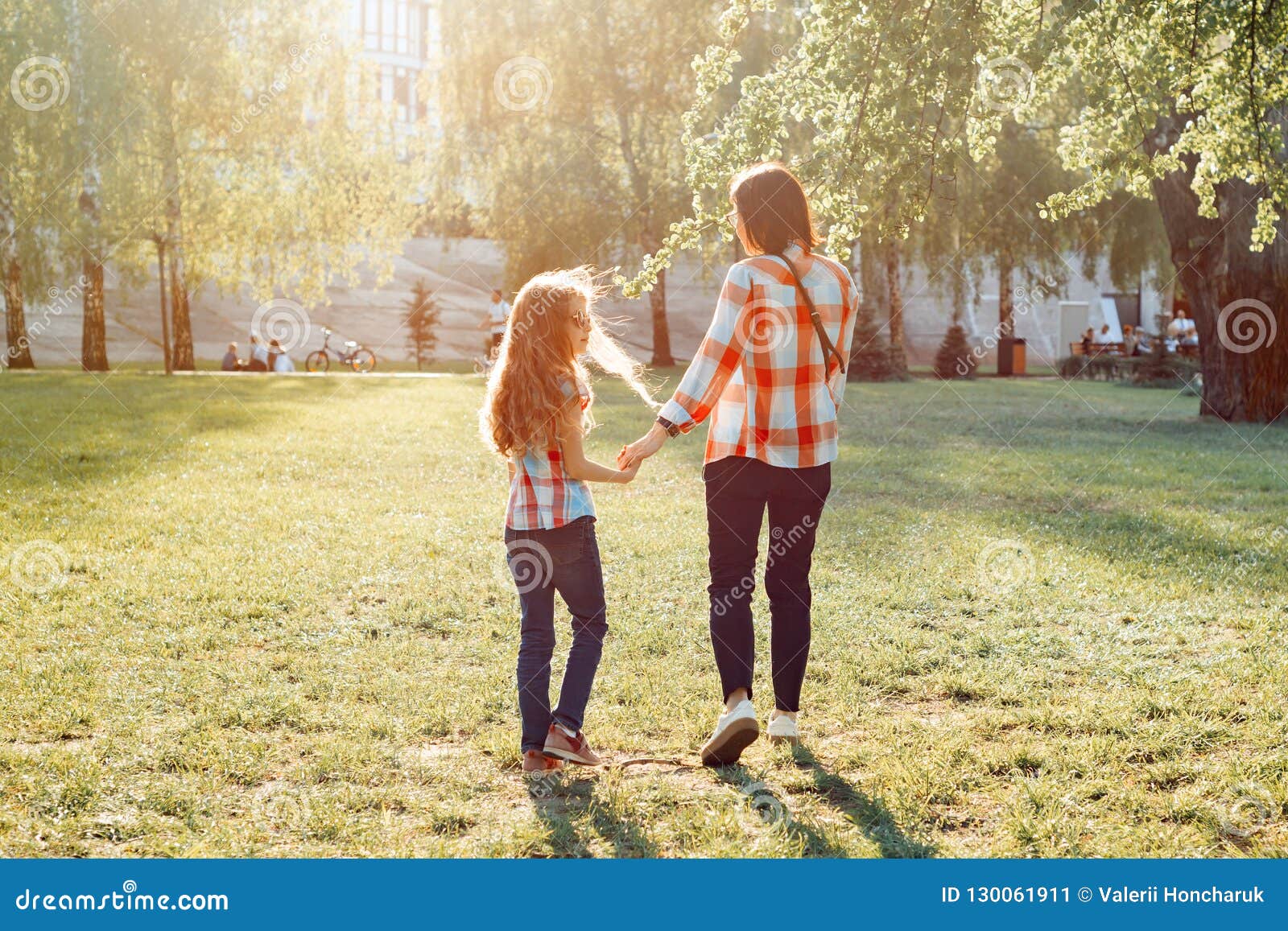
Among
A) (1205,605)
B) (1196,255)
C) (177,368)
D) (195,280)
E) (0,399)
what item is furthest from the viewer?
(177,368)

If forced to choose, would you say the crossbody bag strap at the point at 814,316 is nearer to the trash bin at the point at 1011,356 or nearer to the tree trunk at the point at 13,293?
the tree trunk at the point at 13,293

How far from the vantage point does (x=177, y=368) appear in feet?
92.6

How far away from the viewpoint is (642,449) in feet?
13.0

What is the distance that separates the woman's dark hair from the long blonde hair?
0.64m

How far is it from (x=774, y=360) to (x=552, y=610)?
1132 mm

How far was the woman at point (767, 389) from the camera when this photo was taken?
13.0 ft

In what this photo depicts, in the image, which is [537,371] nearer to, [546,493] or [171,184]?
[546,493]

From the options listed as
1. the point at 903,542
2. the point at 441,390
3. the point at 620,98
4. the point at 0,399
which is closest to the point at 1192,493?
the point at 903,542

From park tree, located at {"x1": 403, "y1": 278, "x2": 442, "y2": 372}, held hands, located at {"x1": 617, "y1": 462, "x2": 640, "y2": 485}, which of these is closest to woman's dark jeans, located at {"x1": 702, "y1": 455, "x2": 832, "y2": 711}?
held hands, located at {"x1": 617, "y1": 462, "x2": 640, "y2": 485}

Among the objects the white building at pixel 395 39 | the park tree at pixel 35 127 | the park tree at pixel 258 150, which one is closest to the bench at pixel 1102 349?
the park tree at pixel 258 150

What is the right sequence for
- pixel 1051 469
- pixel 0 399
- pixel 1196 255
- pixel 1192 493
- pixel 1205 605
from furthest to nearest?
pixel 0 399 < pixel 1196 255 < pixel 1051 469 < pixel 1192 493 < pixel 1205 605

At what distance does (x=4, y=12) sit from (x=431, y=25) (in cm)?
1027

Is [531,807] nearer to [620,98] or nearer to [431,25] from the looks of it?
[620,98]

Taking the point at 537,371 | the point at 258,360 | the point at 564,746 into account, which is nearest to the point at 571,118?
the point at 258,360
